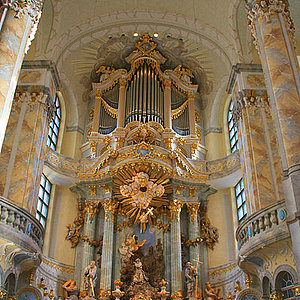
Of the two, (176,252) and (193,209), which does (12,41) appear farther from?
(193,209)

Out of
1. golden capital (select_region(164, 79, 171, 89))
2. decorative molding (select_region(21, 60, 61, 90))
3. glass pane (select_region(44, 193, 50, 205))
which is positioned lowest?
glass pane (select_region(44, 193, 50, 205))

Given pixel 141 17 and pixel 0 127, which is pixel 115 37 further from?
pixel 0 127

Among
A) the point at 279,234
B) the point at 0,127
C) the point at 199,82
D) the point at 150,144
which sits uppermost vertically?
the point at 199,82

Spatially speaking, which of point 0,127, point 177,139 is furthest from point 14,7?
point 177,139

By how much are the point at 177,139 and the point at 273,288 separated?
31.5ft

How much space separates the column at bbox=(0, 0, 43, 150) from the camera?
10.4 metres

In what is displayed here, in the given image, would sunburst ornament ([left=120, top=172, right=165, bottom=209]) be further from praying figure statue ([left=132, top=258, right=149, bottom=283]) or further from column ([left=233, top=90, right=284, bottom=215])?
column ([left=233, top=90, right=284, bottom=215])

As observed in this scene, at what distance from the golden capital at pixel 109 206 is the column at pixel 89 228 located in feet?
1.45

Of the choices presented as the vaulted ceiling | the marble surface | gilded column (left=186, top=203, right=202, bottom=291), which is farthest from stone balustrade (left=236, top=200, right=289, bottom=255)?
the vaulted ceiling

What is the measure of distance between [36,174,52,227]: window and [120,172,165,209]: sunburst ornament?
3407mm

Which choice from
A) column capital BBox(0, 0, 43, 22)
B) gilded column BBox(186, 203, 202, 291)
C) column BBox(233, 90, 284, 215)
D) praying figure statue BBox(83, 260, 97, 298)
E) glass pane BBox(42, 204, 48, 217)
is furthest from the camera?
glass pane BBox(42, 204, 48, 217)

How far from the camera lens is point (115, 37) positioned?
21.3 m

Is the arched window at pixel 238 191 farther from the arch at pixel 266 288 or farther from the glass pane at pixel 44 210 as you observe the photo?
the glass pane at pixel 44 210

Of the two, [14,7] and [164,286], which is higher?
[14,7]
